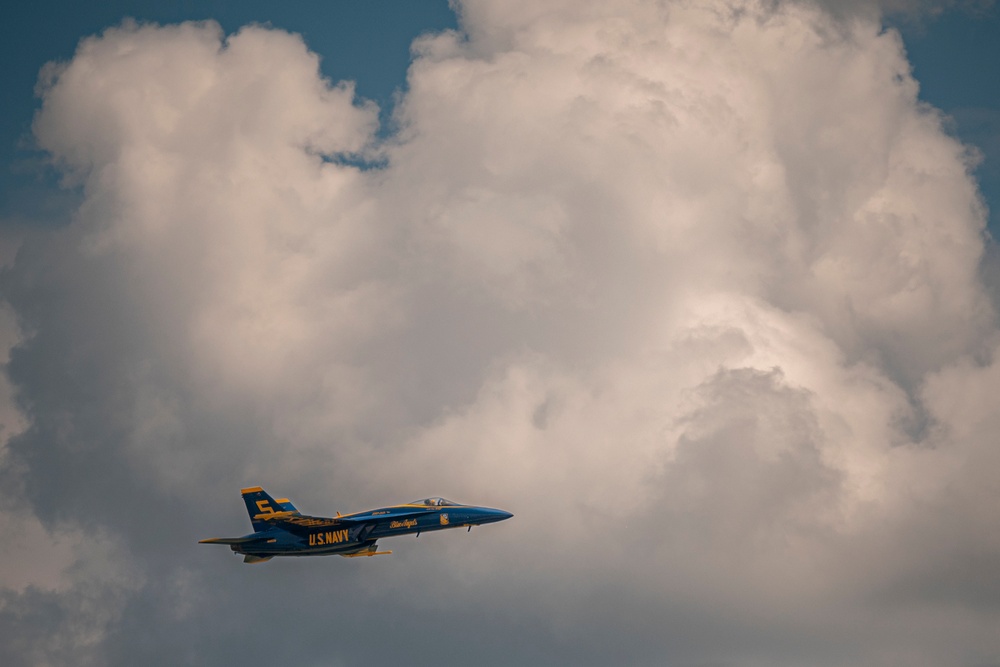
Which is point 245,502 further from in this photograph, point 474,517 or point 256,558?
point 474,517

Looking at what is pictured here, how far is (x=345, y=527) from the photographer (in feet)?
463

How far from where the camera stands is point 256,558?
14262cm

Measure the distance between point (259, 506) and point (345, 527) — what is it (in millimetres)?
11919

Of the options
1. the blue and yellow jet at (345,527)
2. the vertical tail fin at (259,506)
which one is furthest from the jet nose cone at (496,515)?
the vertical tail fin at (259,506)

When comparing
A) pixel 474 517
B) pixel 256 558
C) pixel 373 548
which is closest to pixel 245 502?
pixel 256 558

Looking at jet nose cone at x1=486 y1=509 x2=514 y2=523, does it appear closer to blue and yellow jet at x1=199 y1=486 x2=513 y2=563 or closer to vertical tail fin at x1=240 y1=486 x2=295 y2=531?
blue and yellow jet at x1=199 y1=486 x2=513 y2=563

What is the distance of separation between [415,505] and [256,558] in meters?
21.5

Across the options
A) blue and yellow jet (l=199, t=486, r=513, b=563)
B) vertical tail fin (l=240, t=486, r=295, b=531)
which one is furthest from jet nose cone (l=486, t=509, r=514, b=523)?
vertical tail fin (l=240, t=486, r=295, b=531)

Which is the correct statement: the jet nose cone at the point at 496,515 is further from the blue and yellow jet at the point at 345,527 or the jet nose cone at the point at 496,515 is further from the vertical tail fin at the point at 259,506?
the vertical tail fin at the point at 259,506

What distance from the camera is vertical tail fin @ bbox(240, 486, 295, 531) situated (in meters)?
143

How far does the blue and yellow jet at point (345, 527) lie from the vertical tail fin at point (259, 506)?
0.13 m

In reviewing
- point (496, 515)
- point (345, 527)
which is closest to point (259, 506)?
point (345, 527)

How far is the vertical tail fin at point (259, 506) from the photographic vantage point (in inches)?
5620

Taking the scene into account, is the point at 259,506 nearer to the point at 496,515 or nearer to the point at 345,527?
the point at 345,527
